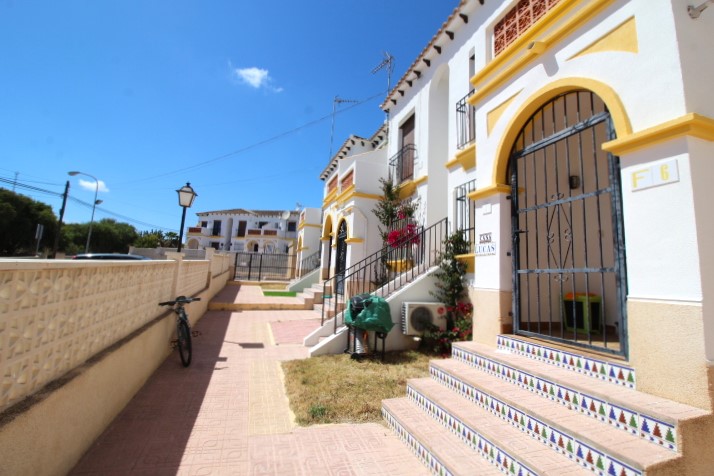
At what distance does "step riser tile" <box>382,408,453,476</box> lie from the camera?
2.53m

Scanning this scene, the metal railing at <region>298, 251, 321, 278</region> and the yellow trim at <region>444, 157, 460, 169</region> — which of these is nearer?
the yellow trim at <region>444, 157, 460, 169</region>

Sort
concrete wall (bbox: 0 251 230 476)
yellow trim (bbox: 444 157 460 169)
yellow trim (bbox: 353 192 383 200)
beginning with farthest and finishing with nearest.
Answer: yellow trim (bbox: 353 192 383 200)
yellow trim (bbox: 444 157 460 169)
concrete wall (bbox: 0 251 230 476)

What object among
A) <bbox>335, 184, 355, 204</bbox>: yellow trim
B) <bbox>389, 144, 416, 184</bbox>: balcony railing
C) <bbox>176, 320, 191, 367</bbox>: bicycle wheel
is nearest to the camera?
<bbox>176, 320, 191, 367</bbox>: bicycle wheel

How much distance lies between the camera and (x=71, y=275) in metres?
2.70

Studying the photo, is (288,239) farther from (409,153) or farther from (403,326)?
(403,326)

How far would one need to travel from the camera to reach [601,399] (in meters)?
2.36

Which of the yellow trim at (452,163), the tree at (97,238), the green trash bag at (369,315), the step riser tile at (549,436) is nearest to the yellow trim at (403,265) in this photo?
the green trash bag at (369,315)

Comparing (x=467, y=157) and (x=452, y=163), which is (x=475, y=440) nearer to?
(x=467, y=157)

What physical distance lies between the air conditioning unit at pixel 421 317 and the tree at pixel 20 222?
3628 centimetres

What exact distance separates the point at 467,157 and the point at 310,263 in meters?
11.9

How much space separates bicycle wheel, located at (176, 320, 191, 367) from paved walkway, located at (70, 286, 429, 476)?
0.46 ft

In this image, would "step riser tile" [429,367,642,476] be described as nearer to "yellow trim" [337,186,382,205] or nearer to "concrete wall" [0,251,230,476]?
"concrete wall" [0,251,230,476]

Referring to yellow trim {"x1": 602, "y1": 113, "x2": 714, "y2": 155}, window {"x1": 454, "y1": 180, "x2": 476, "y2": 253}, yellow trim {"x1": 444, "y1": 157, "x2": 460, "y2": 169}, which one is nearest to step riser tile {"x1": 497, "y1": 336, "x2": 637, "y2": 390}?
yellow trim {"x1": 602, "y1": 113, "x2": 714, "y2": 155}

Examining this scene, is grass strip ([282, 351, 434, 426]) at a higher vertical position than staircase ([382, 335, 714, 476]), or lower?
lower
